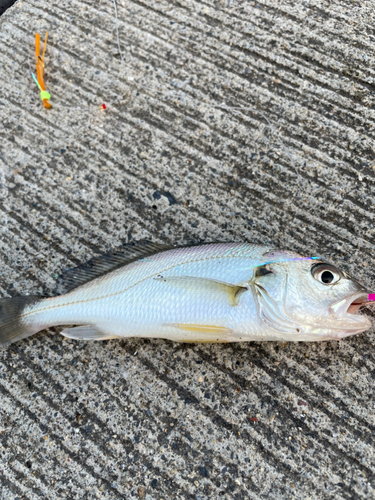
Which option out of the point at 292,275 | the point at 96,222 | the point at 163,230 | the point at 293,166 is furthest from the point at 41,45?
the point at 292,275

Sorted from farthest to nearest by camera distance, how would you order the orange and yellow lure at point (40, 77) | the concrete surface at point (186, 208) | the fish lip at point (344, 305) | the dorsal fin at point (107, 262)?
the orange and yellow lure at point (40, 77) → the dorsal fin at point (107, 262) → the concrete surface at point (186, 208) → the fish lip at point (344, 305)

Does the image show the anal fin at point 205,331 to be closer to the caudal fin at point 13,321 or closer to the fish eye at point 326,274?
the fish eye at point 326,274

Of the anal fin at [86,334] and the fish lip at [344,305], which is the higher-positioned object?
the fish lip at [344,305]

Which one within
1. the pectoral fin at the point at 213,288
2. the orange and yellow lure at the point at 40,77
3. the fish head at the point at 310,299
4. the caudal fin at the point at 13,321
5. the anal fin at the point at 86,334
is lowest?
the caudal fin at the point at 13,321

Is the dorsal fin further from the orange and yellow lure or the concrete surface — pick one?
the orange and yellow lure

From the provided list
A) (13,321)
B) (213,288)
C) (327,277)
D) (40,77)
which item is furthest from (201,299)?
(40,77)

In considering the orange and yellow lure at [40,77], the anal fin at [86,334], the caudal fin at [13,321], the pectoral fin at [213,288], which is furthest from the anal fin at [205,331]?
the orange and yellow lure at [40,77]
